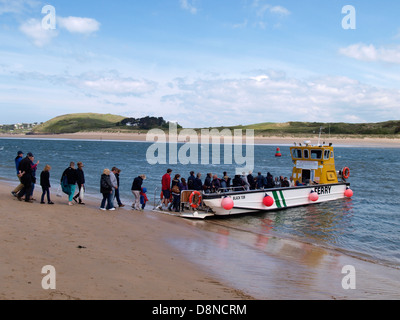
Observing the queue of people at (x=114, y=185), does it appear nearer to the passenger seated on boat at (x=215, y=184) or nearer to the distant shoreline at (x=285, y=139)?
the passenger seated on boat at (x=215, y=184)

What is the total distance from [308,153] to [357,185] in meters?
11.2

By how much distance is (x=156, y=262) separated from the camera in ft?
24.8

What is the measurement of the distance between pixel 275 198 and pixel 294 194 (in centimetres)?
154

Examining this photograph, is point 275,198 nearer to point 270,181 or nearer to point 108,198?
point 270,181

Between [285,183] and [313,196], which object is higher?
[285,183]

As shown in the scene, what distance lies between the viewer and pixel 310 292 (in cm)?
698

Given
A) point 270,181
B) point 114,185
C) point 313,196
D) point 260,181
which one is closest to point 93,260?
point 114,185

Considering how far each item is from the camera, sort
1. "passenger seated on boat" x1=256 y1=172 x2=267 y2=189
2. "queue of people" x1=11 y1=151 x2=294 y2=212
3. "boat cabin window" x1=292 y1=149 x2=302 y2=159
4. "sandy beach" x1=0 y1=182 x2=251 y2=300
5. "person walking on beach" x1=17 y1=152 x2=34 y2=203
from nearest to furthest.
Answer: "sandy beach" x1=0 y1=182 x2=251 y2=300
"person walking on beach" x1=17 y1=152 x2=34 y2=203
"queue of people" x1=11 y1=151 x2=294 y2=212
"passenger seated on boat" x1=256 y1=172 x2=267 y2=189
"boat cabin window" x1=292 y1=149 x2=302 y2=159

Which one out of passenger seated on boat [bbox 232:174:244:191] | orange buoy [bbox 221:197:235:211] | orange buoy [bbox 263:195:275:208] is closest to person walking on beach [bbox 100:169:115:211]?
orange buoy [bbox 221:197:235:211]

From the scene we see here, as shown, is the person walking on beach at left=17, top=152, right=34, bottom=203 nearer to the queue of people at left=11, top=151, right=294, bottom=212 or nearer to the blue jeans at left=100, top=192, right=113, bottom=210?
the queue of people at left=11, top=151, right=294, bottom=212

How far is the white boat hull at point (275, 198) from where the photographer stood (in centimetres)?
1448

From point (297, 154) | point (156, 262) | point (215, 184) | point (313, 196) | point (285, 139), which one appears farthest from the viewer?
point (285, 139)

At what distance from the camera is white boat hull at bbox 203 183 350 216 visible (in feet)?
47.5

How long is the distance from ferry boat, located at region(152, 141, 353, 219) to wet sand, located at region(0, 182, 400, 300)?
2.08 m
